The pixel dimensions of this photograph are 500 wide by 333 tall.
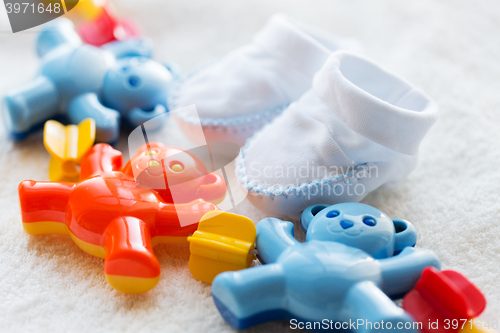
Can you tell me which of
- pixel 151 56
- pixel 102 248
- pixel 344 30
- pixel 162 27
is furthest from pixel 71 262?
pixel 344 30

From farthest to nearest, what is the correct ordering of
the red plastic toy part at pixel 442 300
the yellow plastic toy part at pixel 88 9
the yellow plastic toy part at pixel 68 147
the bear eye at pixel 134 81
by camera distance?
the yellow plastic toy part at pixel 88 9 → the bear eye at pixel 134 81 → the yellow plastic toy part at pixel 68 147 → the red plastic toy part at pixel 442 300

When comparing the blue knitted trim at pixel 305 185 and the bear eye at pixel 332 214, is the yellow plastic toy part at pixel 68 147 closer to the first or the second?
the blue knitted trim at pixel 305 185

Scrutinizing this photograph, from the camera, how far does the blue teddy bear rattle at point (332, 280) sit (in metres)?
0.50

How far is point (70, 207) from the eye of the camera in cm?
63

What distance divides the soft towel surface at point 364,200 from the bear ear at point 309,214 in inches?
4.6

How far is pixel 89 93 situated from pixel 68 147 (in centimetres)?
16

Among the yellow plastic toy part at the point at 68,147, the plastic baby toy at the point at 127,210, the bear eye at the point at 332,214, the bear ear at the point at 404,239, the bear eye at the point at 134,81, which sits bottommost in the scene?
the yellow plastic toy part at the point at 68,147

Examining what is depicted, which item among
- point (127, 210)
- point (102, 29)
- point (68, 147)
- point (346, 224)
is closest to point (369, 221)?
point (346, 224)

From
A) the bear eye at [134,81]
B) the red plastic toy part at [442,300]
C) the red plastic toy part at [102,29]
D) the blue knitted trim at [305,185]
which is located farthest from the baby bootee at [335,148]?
the red plastic toy part at [102,29]

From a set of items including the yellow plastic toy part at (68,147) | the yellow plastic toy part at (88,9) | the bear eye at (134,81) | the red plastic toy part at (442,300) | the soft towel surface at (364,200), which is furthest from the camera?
the yellow plastic toy part at (88,9)

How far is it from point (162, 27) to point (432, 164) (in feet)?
2.79

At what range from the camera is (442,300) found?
490mm

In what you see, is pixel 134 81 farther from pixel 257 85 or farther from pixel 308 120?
pixel 308 120

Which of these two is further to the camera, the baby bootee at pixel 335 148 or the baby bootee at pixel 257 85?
the baby bootee at pixel 257 85
